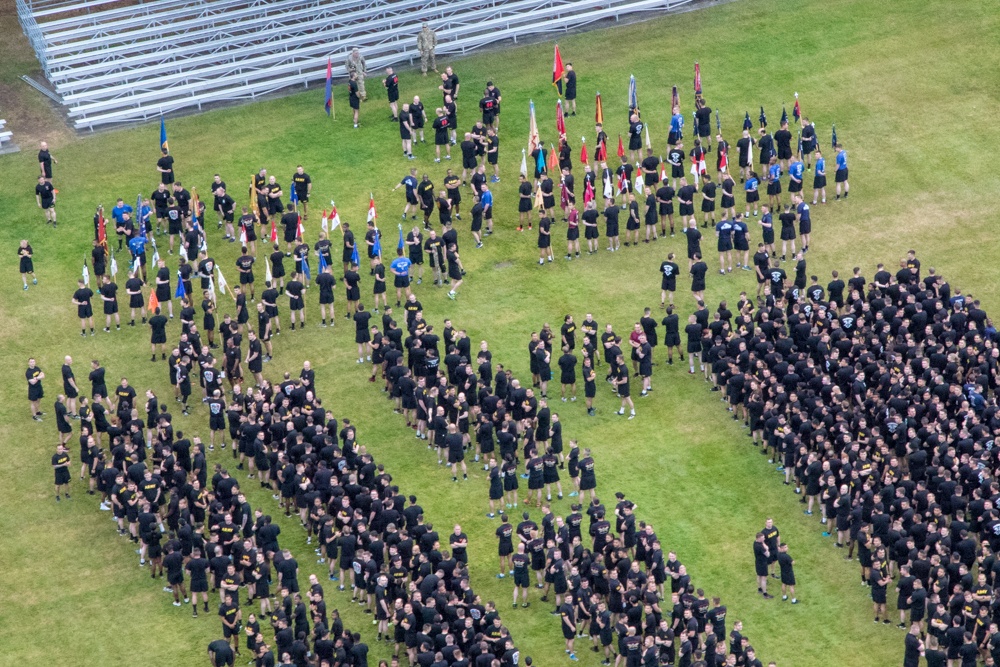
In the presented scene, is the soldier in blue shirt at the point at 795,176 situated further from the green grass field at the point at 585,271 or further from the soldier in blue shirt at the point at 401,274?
the soldier in blue shirt at the point at 401,274

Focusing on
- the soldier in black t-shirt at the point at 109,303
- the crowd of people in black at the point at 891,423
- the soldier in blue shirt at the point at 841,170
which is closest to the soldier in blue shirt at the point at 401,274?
the soldier in black t-shirt at the point at 109,303

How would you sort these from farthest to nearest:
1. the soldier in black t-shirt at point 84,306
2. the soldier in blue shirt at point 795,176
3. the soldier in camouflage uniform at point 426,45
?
the soldier in camouflage uniform at point 426,45 < the soldier in blue shirt at point 795,176 < the soldier in black t-shirt at point 84,306

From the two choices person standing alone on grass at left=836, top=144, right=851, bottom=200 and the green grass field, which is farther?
person standing alone on grass at left=836, top=144, right=851, bottom=200

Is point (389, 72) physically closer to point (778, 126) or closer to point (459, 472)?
point (778, 126)

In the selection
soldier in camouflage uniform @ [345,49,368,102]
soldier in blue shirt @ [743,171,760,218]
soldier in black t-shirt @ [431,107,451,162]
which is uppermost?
soldier in camouflage uniform @ [345,49,368,102]

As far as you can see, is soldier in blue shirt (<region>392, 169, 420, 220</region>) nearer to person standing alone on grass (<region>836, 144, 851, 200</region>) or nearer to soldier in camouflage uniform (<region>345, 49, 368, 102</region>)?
soldier in camouflage uniform (<region>345, 49, 368, 102</region>)

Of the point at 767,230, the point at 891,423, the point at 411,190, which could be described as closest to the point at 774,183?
the point at 767,230

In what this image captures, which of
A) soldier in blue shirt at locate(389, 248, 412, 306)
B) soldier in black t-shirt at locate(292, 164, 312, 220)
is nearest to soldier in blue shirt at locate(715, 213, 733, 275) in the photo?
soldier in blue shirt at locate(389, 248, 412, 306)
